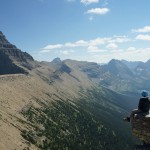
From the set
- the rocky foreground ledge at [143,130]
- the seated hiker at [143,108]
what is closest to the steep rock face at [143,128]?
the rocky foreground ledge at [143,130]

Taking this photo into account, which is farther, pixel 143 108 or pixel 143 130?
pixel 143 108

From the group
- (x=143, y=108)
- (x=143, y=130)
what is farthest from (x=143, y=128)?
(x=143, y=108)

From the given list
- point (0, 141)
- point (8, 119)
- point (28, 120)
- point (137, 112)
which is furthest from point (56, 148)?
point (137, 112)

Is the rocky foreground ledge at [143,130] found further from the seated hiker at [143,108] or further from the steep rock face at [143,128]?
the seated hiker at [143,108]

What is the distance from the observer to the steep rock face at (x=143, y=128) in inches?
810

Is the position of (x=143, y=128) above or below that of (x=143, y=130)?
above

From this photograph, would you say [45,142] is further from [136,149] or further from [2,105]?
[136,149]

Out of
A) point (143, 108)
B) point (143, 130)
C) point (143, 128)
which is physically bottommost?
point (143, 130)

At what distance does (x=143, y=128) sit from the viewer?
68.3 ft

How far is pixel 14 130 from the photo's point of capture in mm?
145375

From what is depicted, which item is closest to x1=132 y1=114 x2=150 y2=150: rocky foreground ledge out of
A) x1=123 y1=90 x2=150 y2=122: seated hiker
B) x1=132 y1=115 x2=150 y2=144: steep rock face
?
x1=132 y1=115 x2=150 y2=144: steep rock face

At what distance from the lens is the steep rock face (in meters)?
20.6

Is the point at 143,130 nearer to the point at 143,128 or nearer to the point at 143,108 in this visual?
the point at 143,128

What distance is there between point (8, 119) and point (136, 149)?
477 ft
